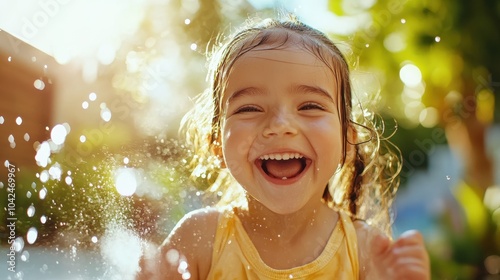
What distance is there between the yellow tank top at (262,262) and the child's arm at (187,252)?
0.01m

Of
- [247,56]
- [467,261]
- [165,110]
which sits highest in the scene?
[247,56]

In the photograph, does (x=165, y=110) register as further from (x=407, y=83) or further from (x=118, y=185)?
(x=407, y=83)

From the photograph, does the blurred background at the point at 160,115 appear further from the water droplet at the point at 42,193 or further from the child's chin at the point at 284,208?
the child's chin at the point at 284,208

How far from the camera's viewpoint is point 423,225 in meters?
0.94

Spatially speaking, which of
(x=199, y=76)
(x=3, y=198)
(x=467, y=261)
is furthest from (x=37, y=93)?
(x=467, y=261)

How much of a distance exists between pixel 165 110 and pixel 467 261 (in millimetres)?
501

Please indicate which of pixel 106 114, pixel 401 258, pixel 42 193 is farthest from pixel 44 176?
pixel 401 258

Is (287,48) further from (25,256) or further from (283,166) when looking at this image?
(25,256)

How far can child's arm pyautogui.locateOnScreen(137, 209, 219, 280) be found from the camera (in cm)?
71

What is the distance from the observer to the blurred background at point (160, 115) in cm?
87

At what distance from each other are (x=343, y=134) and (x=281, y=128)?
0.13 metres

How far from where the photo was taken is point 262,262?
69 centimetres

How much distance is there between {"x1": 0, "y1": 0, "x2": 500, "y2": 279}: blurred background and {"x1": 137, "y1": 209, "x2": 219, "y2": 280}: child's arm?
100mm

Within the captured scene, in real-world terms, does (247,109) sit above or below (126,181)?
above
